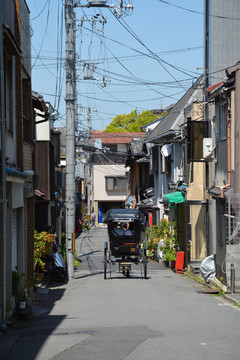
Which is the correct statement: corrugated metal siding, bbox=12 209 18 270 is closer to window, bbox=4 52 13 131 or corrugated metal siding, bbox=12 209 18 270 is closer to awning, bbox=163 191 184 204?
window, bbox=4 52 13 131

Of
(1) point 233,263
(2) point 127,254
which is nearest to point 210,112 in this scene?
(2) point 127,254

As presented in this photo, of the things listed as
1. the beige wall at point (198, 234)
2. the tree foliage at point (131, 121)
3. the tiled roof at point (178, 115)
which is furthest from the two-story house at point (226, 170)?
the tree foliage at point (131, 121)

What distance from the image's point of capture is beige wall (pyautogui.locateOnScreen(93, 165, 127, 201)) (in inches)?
3098

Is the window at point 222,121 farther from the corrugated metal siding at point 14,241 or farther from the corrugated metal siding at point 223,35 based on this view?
the corrugated metal siding at point 14,241

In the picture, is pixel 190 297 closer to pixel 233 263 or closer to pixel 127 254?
pixel 233 263

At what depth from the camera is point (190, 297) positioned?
718 inches

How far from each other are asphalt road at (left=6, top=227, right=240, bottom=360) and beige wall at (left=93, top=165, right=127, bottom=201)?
56.6m

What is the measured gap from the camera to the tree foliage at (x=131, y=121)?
88625 millimetres

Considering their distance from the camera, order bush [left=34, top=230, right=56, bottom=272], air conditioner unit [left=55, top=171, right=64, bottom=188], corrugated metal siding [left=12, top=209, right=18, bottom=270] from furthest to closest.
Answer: air conditioner unit [left=55, top=171, right=64, bottom=188] < bush [left=34, top=230, right=56, bottom=272] < corrugated metal siding [left=12, top=209, right=18, bottom=270]

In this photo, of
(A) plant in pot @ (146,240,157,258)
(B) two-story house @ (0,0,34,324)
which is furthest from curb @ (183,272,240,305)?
(A) plant in pot @ (146,240,157,258)

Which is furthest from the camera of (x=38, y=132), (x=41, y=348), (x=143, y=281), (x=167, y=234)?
(x=167, y=234)

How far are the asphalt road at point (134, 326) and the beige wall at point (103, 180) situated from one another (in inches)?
2230

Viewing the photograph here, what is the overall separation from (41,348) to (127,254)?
47.5 ft

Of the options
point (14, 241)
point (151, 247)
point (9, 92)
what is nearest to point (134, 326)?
point (14, 241)
